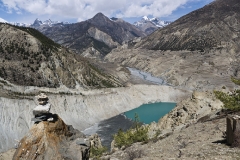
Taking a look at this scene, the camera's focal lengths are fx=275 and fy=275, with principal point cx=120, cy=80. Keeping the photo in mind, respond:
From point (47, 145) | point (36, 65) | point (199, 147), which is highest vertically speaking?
point (36, 65)

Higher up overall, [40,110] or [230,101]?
[40,110]

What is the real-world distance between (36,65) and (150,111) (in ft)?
164

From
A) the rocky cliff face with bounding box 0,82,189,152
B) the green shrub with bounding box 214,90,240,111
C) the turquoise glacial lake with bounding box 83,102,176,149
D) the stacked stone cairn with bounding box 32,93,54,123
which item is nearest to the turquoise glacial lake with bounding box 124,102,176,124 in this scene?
the turquoise glacial lake with bounding box 83,102,176,149

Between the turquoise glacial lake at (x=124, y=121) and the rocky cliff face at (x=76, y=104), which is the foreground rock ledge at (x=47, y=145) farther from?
the turquoise glacial lake at (x=124, y=121)

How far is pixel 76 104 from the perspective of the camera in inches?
3738

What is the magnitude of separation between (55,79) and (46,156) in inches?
3718

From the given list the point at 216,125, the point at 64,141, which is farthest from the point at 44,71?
the point at 64,141

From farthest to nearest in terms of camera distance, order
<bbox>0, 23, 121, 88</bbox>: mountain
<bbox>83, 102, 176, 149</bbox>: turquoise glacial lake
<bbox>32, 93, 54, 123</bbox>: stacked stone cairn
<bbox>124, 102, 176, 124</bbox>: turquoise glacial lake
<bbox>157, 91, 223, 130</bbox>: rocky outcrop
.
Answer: <bbox>124, 102, 176, 124</bbox>: turquoise glacial lake, <bbox>0, 23, 121, 88</bbox>: mountain, <bbox>83, 102, 176, 149</bbox>: turquoise glacial lake, <bbox>157, 91, 223, 130</bbox>: rocky outcrop, <bbox>32, 93, 54, 123</bbox>: stacked stone cairn

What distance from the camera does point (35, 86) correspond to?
91375mm

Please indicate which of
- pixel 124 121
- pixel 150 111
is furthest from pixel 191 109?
pixel 150 111

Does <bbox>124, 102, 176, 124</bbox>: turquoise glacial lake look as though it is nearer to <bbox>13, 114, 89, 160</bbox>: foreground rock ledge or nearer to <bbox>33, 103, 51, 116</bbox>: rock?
<bbox>13, 114, 89, 160</bbox>: foreground rock ledge

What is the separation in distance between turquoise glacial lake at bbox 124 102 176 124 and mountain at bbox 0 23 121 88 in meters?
19.7

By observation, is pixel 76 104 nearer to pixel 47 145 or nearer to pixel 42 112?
pixel 42 112

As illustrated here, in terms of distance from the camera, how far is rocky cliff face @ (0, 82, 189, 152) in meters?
67.8
